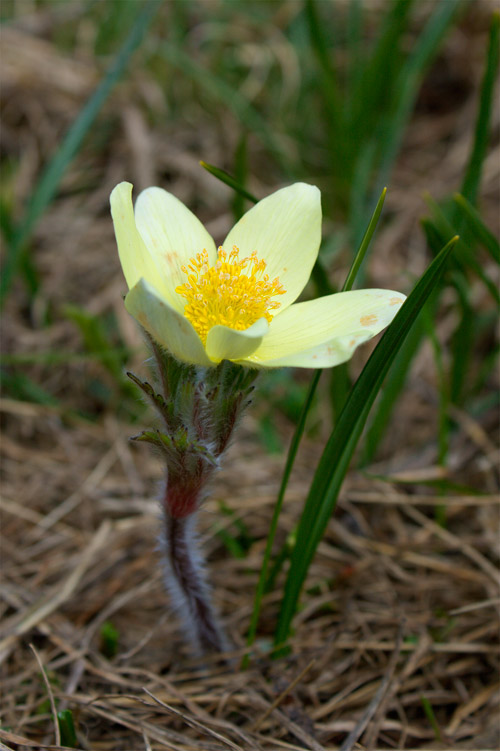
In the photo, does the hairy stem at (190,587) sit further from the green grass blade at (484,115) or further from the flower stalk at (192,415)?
the green grass blade at (484,115)

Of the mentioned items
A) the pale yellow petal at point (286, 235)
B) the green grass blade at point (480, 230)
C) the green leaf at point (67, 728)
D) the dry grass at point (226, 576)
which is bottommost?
the dry grass at point (226, 576)

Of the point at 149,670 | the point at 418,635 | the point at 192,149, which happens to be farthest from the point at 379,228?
the point at 149,670

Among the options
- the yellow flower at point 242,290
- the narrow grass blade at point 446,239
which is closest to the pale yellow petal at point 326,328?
the yellow flower at point 242,290

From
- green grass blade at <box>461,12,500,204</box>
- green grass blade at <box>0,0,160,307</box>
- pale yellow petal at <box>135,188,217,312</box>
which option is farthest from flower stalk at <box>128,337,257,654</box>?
green grass blade at <box>0,0,160,307</box>

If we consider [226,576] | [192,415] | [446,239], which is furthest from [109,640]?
[446,239]

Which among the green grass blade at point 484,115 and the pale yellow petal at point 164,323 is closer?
the pale yellow petal at point 164,323

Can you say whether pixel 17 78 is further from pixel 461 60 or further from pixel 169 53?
pixel 461 60

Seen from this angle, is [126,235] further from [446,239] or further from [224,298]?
[446,239]
